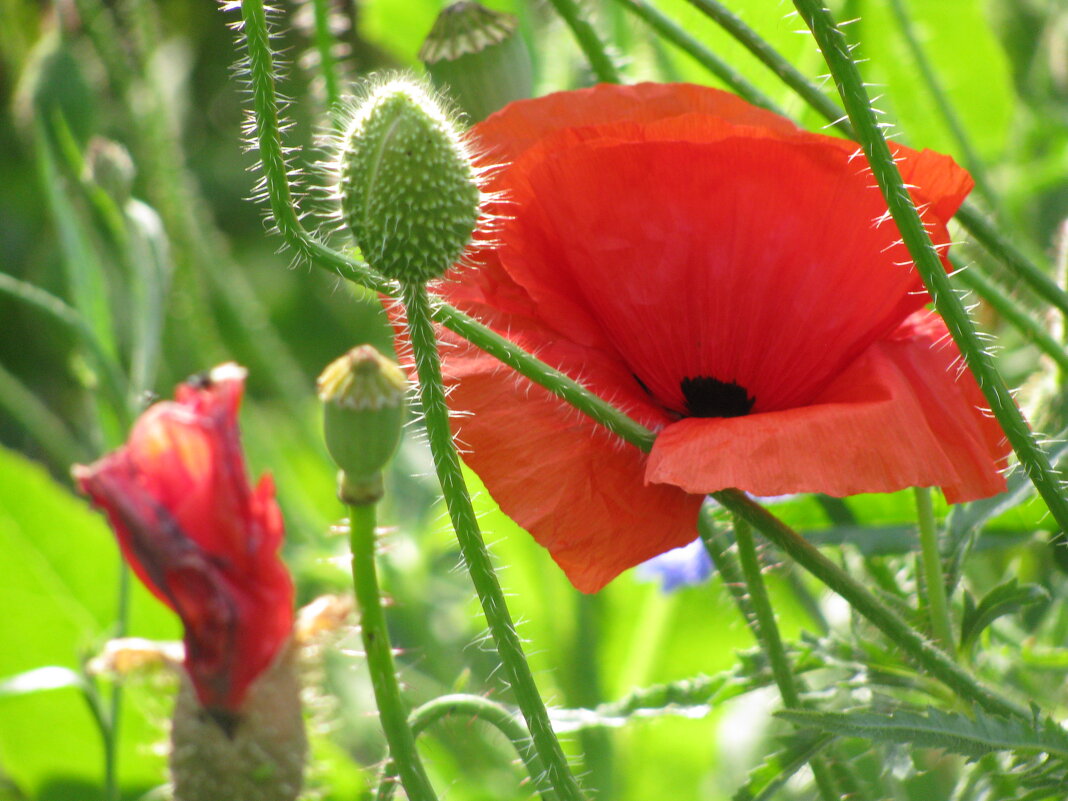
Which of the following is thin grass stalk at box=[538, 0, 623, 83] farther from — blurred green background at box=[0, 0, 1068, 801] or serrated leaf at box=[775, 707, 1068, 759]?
serrated leaf at box=[775, 707, 1068, 759]

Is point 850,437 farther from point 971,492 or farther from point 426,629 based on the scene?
point 426,629

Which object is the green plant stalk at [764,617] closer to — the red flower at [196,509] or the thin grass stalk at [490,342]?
the thin grass stalk at [490,342]

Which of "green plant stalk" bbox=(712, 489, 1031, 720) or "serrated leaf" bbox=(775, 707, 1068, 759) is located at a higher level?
"green plant stalk" bbox=(712, 489, 1031, 720)

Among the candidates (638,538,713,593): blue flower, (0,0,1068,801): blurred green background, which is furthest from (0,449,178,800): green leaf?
(638,538,713,593): blue flower

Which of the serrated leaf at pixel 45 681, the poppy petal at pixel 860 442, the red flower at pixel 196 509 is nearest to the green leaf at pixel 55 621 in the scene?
the serrated leaf at pixel 45 681

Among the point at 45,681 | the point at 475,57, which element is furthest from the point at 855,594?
the point at 45,681
